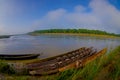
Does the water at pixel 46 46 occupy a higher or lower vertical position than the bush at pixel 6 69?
lower

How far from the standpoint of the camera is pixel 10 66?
34.6 ft

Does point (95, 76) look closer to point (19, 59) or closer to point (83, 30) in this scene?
point (19, 59)

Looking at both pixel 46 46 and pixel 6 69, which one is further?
pixel 46 46

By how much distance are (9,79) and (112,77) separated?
5.24 meters

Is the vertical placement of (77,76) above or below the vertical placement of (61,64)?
above

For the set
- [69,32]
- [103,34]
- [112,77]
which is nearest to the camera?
[112,77]

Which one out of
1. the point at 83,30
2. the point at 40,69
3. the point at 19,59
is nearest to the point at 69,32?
the point at 83,30

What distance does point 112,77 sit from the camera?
12.3 feet

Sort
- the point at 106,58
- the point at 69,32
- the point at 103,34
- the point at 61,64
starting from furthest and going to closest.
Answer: the point at 69,32 < the point at 103,34 < the point at 61,64 < the point at 106,58

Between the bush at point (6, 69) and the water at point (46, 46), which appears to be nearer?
the bush at point (6, 69)

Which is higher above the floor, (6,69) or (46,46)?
(6,69)

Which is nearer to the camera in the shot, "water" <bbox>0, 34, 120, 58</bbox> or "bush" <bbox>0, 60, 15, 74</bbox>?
"bush" <bbox>0, 60, 15, 74</bbox>

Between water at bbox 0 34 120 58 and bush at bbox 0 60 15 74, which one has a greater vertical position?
bush at bbox 0 60 15 74

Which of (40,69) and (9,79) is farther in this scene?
(40,69)
